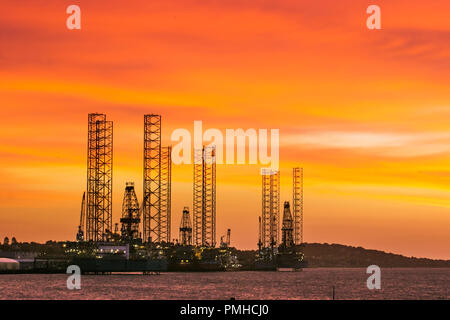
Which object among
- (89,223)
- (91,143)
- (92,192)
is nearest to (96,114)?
(91,143)

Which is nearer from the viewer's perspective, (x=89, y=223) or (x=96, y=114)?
(x=96, y=114)

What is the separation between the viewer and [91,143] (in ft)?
600

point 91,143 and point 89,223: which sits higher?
point 91,143
